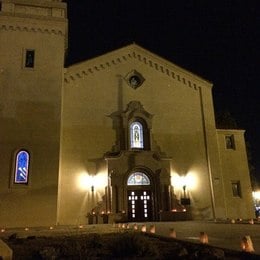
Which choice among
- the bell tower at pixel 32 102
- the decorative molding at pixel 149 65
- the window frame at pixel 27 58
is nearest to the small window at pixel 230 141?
the decorative molding at pixel 149 65

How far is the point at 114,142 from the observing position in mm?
20750

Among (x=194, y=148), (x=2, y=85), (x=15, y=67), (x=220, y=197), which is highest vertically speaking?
(x=15, y=67)

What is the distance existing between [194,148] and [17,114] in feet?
38.6

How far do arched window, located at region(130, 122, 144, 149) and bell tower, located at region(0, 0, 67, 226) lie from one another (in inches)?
204

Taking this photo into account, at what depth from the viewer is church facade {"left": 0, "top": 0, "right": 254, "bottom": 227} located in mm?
17750

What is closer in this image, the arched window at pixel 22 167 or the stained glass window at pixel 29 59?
the arched window at pixel 22 167

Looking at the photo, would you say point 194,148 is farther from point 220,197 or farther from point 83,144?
point 83,144

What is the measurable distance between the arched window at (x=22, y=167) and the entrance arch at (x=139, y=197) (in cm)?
630

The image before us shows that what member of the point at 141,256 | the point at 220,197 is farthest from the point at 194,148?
the point at 141,256

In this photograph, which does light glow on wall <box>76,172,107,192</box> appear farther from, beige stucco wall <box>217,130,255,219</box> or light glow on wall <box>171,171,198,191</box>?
beige stucco wall <box>217,130,255,219</box>

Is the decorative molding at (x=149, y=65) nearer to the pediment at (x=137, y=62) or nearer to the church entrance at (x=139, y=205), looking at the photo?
the pediment at (x=137, y=62)

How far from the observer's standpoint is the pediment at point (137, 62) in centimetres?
2173

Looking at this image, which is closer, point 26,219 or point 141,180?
point 26,219

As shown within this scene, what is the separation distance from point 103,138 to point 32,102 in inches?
197
